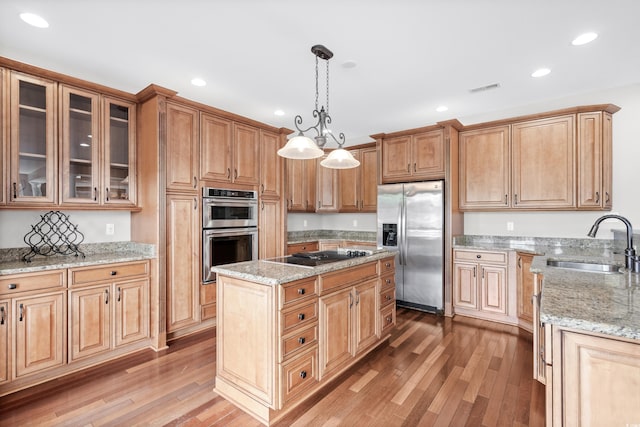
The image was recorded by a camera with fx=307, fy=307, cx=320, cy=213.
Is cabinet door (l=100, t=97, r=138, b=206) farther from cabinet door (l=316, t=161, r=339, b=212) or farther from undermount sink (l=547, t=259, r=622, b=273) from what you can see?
undermount sink (l=547, t=259, r=622, b=273)

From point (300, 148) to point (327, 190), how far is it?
3.09 meters

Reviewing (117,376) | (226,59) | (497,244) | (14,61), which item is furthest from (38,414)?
(497,244)

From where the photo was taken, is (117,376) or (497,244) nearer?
(117,376)

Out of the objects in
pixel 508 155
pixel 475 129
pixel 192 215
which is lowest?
pixel 192 215

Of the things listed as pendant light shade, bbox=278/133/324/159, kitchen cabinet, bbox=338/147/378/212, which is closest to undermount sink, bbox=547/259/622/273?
pendant light shade, bbox=278/133/324/159

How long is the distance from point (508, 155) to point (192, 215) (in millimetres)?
3810

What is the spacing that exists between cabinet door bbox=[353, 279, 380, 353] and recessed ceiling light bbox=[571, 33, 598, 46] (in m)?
2.55

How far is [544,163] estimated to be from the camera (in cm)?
359

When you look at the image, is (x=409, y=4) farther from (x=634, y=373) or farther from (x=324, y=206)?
(x=324, y=206)

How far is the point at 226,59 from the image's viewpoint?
275 centimetres

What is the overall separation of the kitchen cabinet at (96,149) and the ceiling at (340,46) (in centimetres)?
30

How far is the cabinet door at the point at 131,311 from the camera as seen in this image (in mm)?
2793

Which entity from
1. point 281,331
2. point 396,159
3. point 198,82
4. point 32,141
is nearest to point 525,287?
point 396,159

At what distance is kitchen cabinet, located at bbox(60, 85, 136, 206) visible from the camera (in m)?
2.73
